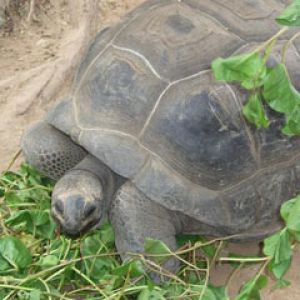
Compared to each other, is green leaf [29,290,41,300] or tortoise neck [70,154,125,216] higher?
tortoise neck [70,154,125,216]

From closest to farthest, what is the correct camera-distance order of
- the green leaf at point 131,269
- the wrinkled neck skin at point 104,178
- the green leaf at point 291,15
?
the green leaf at point 291,15, the green leaf at point 131,269, the wrinkled neck skin at point 104,178

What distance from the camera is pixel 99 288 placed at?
281 cm

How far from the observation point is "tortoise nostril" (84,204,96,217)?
9.22 ft

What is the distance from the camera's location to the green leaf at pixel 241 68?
174 cm

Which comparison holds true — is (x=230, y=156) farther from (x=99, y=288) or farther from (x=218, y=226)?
(x=99, y=288)

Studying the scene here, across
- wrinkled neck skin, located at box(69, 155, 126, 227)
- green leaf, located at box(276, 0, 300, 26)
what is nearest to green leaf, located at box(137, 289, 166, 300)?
wrinkled neck skin, located at box(69, 155, 126, 227)

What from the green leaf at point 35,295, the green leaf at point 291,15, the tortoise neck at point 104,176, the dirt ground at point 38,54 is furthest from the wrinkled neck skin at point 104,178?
the green leaf at point 291,15

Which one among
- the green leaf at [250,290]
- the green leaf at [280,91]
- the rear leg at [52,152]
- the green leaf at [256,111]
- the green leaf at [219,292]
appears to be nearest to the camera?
the green leaf at [280,91]

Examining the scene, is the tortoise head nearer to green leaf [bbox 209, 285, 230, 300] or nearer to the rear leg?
the rear leg

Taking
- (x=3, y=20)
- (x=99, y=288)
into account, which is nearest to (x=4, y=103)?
(x=3, y=20)

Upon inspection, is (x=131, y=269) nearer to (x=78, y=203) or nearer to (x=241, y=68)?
(x=78, y=203)

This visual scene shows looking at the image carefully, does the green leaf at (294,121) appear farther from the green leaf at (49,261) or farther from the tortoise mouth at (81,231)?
the green leaf at (49,261)

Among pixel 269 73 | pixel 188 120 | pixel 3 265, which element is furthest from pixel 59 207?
pixel 269 73

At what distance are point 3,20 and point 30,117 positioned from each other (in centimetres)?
96
